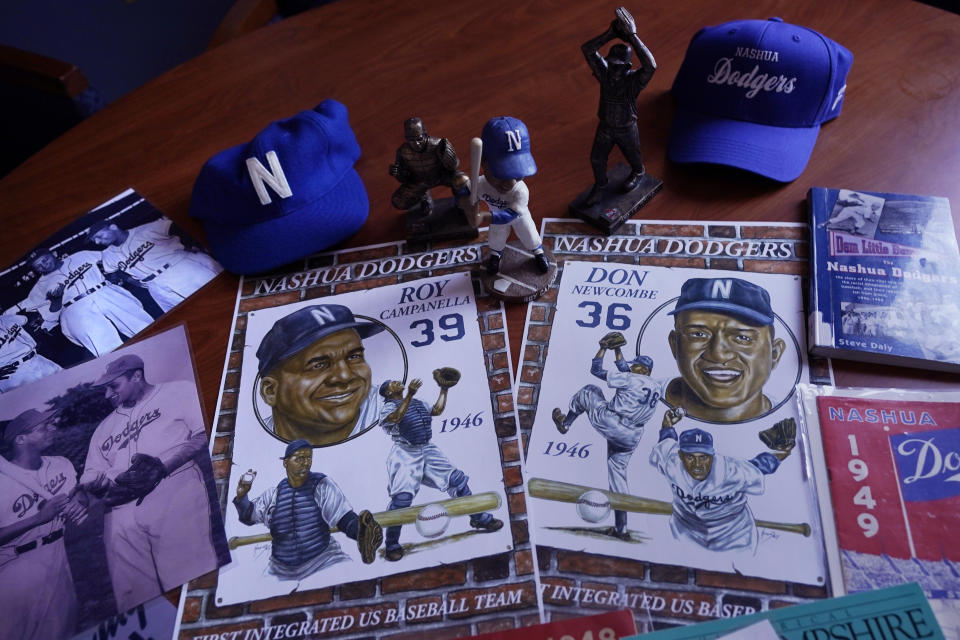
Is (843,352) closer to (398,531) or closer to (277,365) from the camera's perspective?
(398,531)

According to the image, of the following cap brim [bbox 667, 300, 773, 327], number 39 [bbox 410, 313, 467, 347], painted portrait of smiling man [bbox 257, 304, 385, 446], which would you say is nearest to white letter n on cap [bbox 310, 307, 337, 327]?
painted portrait of smiling man [bbox 257, 304, 385, 446]

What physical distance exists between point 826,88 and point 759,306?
1.18ft

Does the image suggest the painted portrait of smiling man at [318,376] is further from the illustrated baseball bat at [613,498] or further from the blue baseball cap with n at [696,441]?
the blue baseball cap with n at [696,441]

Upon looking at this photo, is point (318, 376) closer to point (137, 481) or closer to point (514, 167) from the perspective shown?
point (137, 481)

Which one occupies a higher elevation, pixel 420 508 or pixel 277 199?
pixel 277 199

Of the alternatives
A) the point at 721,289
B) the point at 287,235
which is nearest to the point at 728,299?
the point at 721,289

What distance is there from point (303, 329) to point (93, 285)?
337 mm

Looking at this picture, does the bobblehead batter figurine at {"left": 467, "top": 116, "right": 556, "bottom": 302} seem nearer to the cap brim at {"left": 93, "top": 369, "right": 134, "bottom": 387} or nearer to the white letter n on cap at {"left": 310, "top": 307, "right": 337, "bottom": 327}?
the white letter n on cap at {"left": 310, "top": 307, "right": 337, "bottom": 327}

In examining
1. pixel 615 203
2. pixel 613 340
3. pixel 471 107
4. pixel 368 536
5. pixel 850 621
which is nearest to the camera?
pixel 850 621

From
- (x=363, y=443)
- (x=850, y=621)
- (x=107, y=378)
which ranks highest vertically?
(x=107, y=378)

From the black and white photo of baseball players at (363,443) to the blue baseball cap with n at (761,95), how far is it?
0.42 metres

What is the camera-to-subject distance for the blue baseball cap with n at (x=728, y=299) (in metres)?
0.89

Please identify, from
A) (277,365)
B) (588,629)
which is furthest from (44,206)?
(588,629)

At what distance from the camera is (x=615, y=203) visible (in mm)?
997
